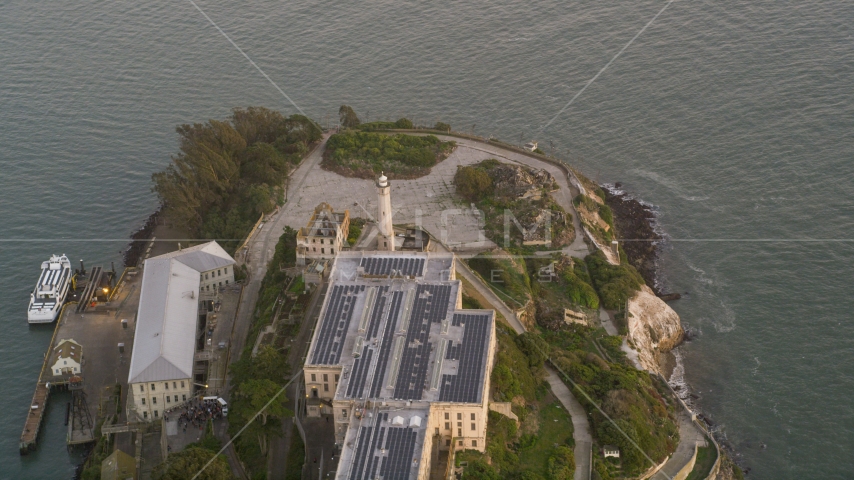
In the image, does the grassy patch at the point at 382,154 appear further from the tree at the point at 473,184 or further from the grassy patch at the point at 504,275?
the grassy patch at the point at 504,275

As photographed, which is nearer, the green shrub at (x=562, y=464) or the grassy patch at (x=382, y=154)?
the green shrub at (x=562, y=464)

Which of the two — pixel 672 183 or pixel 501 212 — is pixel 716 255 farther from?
pixel 501 212

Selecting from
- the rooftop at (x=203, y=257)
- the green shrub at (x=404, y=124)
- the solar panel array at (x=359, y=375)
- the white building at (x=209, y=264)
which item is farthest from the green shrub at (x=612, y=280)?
the rooftop at (x=203, y=257)

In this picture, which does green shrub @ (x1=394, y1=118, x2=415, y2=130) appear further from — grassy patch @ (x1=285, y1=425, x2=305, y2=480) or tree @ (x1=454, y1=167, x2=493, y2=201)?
grassy patch @ (x1=285, y1=425, x2=305, y2=480)

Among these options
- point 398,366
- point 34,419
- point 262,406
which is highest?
point 398,366

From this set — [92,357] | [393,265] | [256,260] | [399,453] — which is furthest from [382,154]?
[399,453]

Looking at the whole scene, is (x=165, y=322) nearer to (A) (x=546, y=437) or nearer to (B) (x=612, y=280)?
(A) (x=546, y=437)

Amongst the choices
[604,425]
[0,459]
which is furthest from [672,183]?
[0,459]
